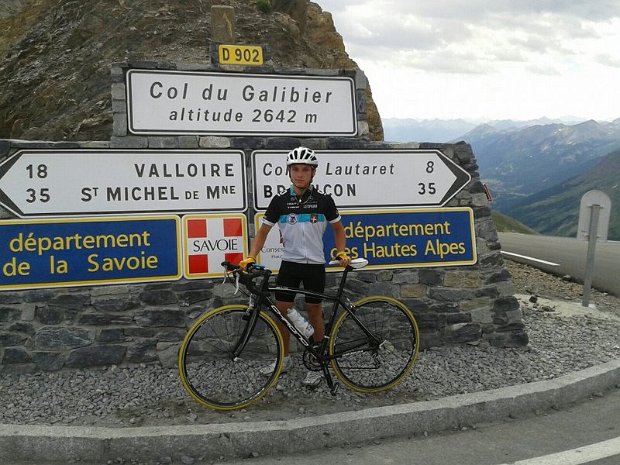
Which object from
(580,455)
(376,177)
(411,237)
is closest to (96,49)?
(376,177)

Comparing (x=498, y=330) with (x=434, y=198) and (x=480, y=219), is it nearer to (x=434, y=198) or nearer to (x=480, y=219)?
(x=480, y=219)

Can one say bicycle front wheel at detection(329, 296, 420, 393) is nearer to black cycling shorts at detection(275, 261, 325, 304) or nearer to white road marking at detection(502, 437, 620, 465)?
black cycling shorts at detection(275, 261, 325, 304)

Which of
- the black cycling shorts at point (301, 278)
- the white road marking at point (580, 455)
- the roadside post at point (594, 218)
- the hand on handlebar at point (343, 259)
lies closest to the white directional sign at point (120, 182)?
the black cycling shorts at point (301, 278)

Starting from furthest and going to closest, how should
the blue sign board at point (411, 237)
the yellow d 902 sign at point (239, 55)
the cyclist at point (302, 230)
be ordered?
the blue sign board at point (411, 237)
the yellow d 902 sign at point (239, 55)
the cyclist at point (302, 230)

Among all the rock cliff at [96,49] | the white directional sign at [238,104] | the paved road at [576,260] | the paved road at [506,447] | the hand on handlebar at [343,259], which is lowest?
the paved road at [576,260]

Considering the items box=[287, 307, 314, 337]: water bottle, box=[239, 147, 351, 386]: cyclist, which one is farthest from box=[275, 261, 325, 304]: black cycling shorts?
box=[287, 307, 314, 337]: water bottle

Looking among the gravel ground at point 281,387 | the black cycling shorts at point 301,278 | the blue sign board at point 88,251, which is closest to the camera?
the gravel ground at point 281,387

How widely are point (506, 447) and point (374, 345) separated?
141 centimetres

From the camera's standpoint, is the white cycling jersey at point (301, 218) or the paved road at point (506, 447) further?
the white cycling jersey at point (301, 218)

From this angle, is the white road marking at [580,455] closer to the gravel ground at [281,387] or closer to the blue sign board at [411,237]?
the gravel ground at [281,387]

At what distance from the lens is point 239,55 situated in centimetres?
570

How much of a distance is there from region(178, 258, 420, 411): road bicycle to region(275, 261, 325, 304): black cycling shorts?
0.07 meters

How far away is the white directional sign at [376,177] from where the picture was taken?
5.68 metres

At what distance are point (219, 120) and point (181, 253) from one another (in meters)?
1.46
